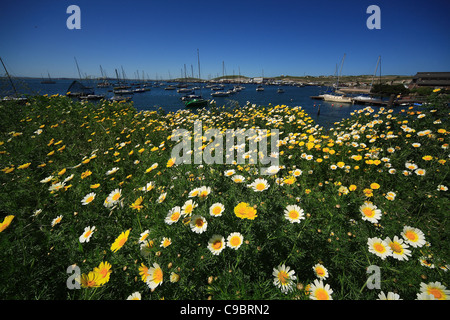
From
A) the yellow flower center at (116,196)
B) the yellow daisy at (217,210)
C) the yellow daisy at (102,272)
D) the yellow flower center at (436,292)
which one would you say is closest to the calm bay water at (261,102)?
the yellow flower center at (436,292)

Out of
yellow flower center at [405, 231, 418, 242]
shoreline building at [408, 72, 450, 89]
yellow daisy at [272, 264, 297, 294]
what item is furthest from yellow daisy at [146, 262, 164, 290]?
shoreline building at [408, 72, 450, 89]

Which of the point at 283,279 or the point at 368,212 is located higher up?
the point at 368,212

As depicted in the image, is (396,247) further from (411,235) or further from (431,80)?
(431,80)

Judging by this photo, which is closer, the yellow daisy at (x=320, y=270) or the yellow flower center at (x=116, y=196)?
the yellow daisy at (x=320, y=270)

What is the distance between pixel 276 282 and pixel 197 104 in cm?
1873

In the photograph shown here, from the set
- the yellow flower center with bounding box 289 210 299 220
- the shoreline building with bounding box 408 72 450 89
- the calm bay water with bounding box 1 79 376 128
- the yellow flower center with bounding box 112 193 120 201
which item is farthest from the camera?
the shoreline building with bounding box 408 72 450 89

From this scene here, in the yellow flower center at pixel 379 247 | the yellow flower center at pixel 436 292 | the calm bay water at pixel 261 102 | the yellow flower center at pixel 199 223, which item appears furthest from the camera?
the calm bay water at pixel 261 102

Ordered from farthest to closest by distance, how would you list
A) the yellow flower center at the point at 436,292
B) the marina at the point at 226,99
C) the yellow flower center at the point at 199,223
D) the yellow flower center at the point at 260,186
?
the marina at the point at 226,99
the yellow flower center at the point at 260,186
the yellow flower center at the point at 199,223
the yellow flower center at the point at 436,292

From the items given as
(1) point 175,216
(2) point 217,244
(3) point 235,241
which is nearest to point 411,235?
(3) point 235,241

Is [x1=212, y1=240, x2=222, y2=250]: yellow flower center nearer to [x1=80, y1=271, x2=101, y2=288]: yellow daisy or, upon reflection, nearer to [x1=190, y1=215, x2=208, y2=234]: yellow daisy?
[x1=190, y1=215, x2=208, y2=234]: yellow daisy

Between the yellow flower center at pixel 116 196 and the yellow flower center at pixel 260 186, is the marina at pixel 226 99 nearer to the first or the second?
the yellow flower center at pixel 260 186

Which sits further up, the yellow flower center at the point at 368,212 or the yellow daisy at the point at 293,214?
the yellow daisy at the point at 293,214

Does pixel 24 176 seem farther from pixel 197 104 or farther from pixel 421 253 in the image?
pixel 197 104
